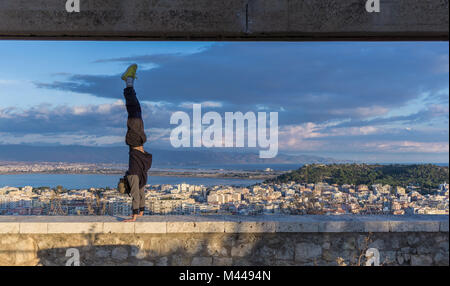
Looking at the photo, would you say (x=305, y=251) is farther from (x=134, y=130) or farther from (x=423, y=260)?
(x=134, y=130)

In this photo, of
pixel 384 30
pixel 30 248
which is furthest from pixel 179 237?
pixel 384 30

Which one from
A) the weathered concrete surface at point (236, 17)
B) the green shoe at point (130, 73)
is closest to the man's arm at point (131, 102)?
the green shoe at point (130, 73)

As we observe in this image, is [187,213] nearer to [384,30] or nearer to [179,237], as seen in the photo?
[179,237]

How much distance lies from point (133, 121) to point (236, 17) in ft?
5.31

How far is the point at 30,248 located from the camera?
423 cm

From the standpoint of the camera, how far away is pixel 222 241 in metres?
4.32

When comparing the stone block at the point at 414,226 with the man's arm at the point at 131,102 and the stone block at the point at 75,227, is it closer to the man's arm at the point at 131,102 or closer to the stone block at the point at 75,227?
the man's arm at the point at 131,102

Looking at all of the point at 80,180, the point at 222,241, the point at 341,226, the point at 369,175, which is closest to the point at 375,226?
the point at 341,226

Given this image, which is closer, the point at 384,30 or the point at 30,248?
the point at 384,30

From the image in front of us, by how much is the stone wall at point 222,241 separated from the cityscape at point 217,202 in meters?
0.58

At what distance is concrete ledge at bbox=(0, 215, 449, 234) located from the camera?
4.18 metres

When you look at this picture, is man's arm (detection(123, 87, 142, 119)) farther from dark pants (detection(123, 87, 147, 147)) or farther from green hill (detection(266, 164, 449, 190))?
green hill (detection(266, 164, 449, 190))
